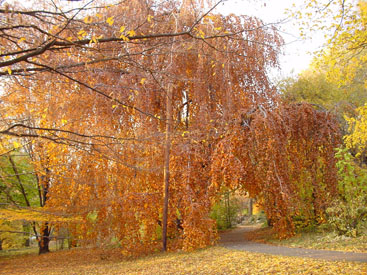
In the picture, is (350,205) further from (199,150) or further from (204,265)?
(204,265)

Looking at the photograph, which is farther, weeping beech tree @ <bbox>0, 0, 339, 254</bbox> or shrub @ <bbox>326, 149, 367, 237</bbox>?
weeping beech tree @ <bbox>0, 0, 339, 254</bbox>

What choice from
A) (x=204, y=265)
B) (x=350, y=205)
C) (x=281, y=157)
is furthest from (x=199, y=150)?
(x=350, y=205)

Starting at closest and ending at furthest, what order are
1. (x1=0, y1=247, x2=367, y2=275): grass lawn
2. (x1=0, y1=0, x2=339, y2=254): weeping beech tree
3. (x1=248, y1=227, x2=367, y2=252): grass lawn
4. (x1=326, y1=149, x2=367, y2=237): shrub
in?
(x1=0, y1=247, x2=367, y2=275): grass lawn → (x1=248, y1=227, x2=367, y2=252): grass lawn → (x1=326, y1=149, x2=367, y2=237): shrub → (x1=0, y1=0, x2=339, y2=254): weeping beech tree

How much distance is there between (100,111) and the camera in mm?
7176

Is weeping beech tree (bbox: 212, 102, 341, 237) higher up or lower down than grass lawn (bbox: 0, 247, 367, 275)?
higher up

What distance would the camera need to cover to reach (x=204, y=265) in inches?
197

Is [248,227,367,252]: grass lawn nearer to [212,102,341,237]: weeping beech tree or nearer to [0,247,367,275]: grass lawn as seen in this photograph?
[212,102,341,237]: weeping beech tree

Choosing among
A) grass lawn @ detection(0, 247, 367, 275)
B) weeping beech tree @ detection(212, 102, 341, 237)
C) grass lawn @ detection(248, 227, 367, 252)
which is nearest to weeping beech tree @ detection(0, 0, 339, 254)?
weeping beech tree @ detection(212, 102, 341, 237)

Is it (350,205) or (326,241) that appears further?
(350,205)

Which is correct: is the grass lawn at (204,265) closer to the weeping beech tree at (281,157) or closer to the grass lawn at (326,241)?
the grass lawn at (326,241)

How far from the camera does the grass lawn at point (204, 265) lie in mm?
4066

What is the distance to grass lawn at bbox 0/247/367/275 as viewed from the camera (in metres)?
4.07

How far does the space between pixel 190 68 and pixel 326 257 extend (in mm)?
4982

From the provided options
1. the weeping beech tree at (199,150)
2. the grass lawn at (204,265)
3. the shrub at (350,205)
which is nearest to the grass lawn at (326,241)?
the shrub at (350,205)
